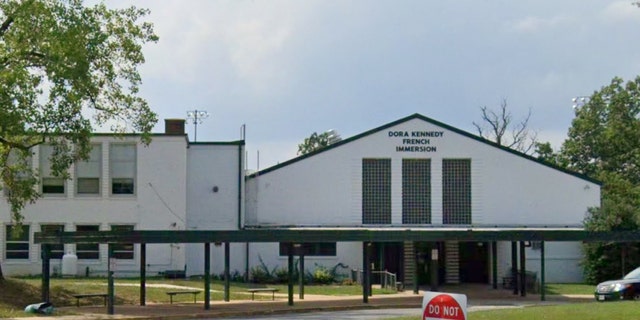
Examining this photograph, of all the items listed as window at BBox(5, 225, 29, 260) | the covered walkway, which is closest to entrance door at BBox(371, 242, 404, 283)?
the covered walkway

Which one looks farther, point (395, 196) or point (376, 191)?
point (376, 191)

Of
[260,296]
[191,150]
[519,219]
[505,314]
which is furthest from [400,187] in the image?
[505,314]

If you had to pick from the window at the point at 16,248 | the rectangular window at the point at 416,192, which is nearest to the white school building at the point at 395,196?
the rectangular window at the point at 416,192

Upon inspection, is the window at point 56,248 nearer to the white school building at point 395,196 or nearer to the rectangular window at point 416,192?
the white school building at point 395,196

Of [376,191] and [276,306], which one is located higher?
[376,191]

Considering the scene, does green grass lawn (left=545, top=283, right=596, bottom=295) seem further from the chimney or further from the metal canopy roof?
the chimney

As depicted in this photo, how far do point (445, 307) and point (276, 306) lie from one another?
24844 mm

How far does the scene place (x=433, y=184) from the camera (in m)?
50.4

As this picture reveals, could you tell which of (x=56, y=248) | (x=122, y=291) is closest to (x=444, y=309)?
(x=122, y=291)

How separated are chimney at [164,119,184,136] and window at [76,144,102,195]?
3.41 meters

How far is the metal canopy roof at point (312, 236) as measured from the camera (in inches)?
1255

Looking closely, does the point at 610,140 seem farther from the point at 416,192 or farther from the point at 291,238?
the point at 291,238

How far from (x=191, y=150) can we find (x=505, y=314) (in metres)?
29.1

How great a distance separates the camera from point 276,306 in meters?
33.3
